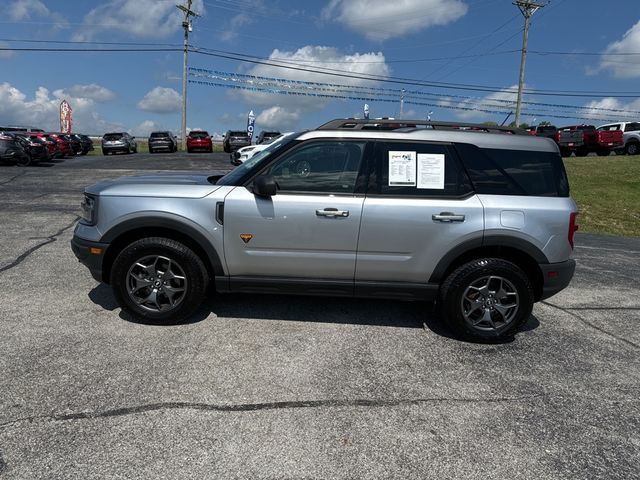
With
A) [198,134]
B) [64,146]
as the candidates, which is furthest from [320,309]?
[198,134]

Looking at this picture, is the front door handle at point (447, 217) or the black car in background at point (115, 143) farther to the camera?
the black car in background at point (115, 143)

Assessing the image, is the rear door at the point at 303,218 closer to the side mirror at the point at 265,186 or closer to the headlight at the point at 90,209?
the side mirror at the point at 265,186

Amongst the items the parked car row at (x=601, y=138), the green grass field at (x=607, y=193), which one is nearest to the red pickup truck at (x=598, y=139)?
the parked car row at (x=601, y=138)

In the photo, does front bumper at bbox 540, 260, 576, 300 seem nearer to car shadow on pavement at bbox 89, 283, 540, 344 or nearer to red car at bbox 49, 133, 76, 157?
car shadow on pavement at bbox 89, 283, 540, 344

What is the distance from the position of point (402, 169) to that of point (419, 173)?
149 millimetres

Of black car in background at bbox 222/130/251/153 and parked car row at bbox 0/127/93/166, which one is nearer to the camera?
parked car row at bbox 0/127/93/166

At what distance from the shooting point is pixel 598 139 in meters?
28.1

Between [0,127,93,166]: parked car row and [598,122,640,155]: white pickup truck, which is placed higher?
[598,122,640,155]: white pickup truck

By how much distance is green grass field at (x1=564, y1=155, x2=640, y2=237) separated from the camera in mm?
12227

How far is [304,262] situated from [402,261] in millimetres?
839

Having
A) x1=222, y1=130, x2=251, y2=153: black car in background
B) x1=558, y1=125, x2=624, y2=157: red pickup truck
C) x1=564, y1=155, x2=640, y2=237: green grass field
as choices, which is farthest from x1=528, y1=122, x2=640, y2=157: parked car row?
x1=222, y1=130, x2=251, y2=153: black car in background

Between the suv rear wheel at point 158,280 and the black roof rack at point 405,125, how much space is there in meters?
1.70

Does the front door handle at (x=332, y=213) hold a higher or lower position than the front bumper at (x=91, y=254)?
higher

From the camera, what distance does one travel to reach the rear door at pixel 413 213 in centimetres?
394
